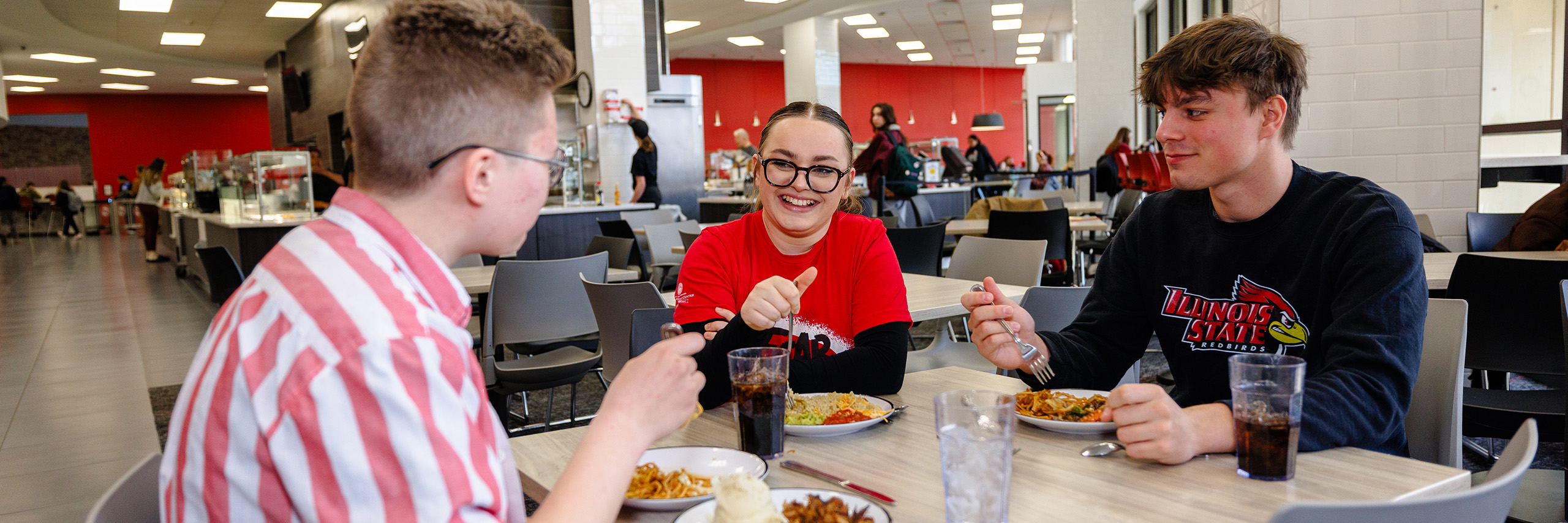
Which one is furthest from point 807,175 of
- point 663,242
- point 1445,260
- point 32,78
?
point 32,78

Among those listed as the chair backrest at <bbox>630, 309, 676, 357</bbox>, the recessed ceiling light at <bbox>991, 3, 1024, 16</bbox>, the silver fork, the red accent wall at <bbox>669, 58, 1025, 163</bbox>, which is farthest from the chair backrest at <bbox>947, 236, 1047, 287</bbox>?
the red accent wall at <bbox>669, 58, 1025, 163</bbox>

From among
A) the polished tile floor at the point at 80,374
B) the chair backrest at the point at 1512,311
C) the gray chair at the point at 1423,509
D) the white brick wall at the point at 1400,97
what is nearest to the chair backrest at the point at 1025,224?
the white brick wall at the point at 1400,97

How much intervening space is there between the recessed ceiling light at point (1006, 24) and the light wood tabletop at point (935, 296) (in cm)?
1213

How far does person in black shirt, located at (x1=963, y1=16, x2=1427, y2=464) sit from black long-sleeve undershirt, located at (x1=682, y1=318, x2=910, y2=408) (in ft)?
0.61

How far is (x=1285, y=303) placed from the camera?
4.69 ft

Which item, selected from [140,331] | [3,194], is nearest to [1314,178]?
[140,331]

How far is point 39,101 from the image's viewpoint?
19984 millimetres

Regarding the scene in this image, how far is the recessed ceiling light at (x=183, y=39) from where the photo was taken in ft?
43.2

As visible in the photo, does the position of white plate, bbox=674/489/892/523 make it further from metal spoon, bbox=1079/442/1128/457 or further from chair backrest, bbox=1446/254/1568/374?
chair backrest, bbox=1446/254/1568/374

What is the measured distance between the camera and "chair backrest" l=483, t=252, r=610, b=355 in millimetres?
3199

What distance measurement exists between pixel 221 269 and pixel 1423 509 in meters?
5.19

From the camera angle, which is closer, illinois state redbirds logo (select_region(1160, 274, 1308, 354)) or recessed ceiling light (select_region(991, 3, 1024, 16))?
illinois state redbirds logo (select_region(1160, 274, 1308, 354))

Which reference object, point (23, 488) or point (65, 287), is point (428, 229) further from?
point (65, 287)

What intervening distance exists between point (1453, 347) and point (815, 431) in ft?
3.84
